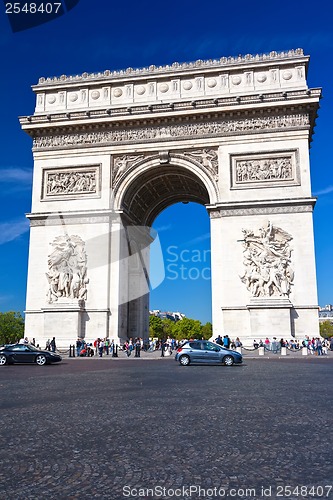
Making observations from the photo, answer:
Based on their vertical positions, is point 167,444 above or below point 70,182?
below

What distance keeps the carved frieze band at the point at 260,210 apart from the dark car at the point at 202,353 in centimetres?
1025

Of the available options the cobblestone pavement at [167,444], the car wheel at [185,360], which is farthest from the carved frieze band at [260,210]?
the cobblestone pavement at [167,444]

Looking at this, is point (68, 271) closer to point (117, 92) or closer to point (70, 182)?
point (70, 182)

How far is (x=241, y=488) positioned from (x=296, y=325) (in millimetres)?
22647

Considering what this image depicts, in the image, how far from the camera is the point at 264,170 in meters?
27.4

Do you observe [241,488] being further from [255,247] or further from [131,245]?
[131,245]

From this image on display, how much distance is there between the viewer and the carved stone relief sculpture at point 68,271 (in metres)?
27.8

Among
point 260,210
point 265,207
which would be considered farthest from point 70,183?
point 265,207

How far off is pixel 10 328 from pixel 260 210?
230 feet

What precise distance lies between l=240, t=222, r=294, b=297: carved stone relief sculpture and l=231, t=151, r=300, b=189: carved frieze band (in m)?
2.52

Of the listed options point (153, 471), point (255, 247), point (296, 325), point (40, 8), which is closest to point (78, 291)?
point (255, 247)

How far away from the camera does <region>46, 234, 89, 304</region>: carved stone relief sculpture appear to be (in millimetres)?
27797

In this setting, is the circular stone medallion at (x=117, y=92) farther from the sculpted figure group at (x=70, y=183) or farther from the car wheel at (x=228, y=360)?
the car wheel at (x=228, y=360)

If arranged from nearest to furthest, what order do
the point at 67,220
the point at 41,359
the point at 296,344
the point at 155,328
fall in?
the point at 41,359 < the point at 296,344 < the point at 67,220 < the point at 155,328
